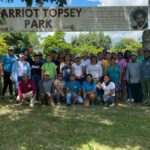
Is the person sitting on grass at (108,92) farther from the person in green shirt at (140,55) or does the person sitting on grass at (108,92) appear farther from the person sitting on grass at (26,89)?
the person sitting on grass at (26,89)

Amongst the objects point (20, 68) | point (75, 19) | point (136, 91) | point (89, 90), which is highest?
point (75, 19)

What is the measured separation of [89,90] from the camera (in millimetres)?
12953

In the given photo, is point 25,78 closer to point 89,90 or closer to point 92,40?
point 89,90

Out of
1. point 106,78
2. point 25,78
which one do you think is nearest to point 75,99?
point 106,78

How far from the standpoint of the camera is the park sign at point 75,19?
1441cm

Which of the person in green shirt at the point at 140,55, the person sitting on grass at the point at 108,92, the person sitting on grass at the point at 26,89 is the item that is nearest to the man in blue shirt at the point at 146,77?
the person in green shirt at the point at 140,55

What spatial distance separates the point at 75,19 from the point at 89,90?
9.41 ft

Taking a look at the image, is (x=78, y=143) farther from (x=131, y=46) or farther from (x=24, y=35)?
(x=131, y=46)

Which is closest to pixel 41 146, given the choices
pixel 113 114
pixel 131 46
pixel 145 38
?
pixel 113 114

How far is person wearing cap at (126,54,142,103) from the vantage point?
13312 millimetres

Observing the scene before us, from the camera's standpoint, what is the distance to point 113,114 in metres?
11.4

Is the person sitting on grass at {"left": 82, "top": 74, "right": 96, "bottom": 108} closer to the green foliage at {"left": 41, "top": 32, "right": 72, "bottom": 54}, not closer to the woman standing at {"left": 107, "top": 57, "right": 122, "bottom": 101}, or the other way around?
the woman standing at {"left": 107, "top": 57, "right": 122, "bottom": 101}

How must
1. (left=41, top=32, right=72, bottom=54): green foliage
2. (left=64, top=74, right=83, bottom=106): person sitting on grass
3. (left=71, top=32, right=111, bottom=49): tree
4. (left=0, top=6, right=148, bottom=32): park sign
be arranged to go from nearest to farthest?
(left=64, top=74, right=83, bottom=106): person sitting on grass
(left=0, top=6, right=148, bottom=32): park sign
(left=41, top=32, right=72, bottom=54): green foliage
(left=71, top=32, right=111, bottom=49): tree

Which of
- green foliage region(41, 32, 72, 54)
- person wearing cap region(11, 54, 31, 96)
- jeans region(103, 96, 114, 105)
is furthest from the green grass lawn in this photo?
green foliage region(41, 32, 72, 54)
